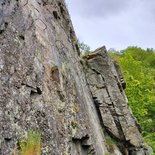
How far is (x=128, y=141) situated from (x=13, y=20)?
11.9 m

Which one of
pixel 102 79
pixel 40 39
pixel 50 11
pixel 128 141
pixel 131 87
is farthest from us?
pixel 131 87

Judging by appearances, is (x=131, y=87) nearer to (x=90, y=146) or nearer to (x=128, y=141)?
(x=128, y=141)

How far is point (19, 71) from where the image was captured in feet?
35.5

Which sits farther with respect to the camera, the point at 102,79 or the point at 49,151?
the point at 102,79

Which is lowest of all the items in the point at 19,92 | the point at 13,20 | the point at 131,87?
the point at 19,92

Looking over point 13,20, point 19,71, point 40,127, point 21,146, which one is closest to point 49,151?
point 40,127

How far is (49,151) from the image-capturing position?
10805mm

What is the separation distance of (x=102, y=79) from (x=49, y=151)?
40.6 ft

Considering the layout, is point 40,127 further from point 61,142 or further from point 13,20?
point 13,20

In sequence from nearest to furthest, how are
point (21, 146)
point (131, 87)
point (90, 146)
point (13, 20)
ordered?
point (21, 146) < point (13, 20) < point (90, 146) < point (131, 87)

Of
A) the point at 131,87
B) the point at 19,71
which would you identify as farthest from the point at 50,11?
the point at 131,87

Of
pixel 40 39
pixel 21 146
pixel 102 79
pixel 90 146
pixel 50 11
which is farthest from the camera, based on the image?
pixel 102 79

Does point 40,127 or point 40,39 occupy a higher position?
point 40,39

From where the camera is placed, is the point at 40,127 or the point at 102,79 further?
the point at 102,79
